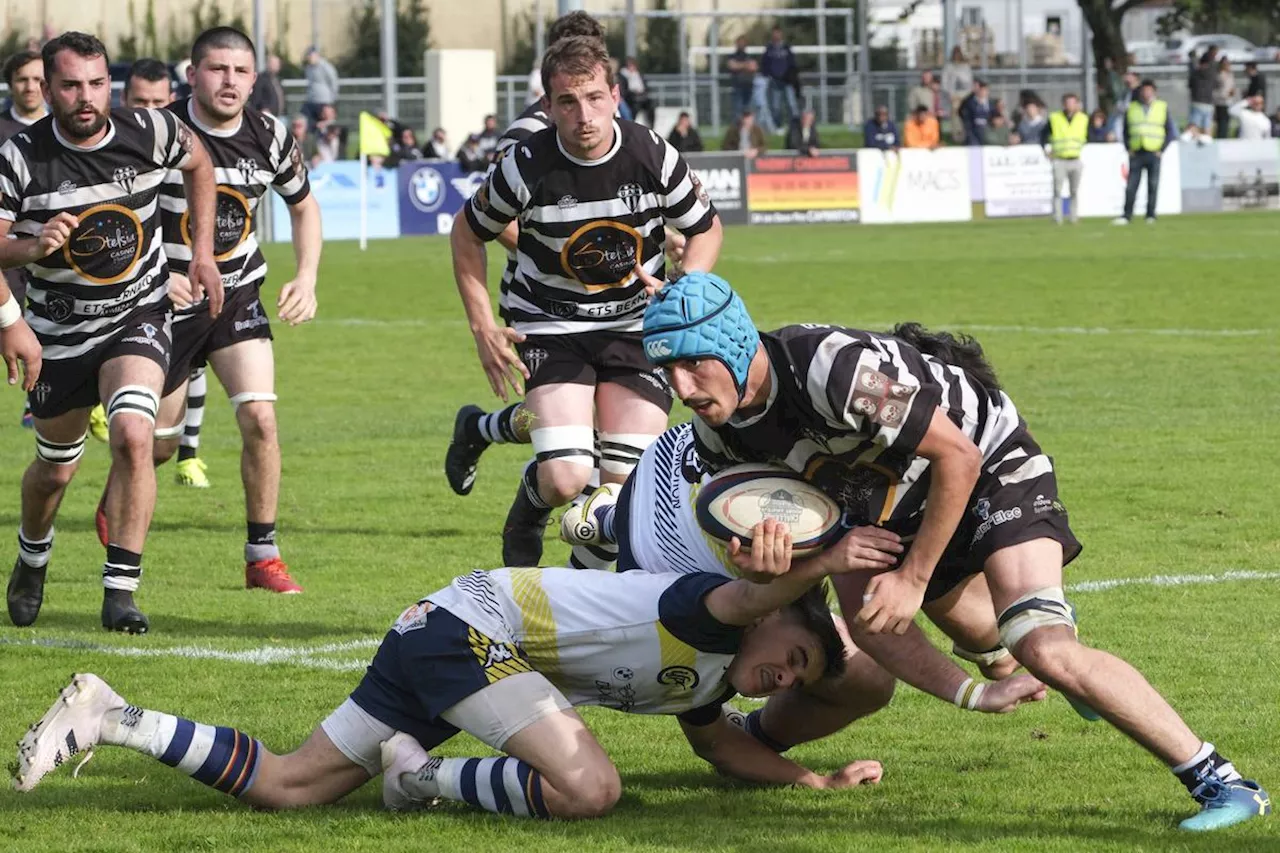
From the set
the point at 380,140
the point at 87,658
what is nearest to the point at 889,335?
the point at 87,658

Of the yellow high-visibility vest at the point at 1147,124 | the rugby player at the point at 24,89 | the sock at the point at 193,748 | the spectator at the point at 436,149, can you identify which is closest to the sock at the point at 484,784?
the sock at the point at 193,748

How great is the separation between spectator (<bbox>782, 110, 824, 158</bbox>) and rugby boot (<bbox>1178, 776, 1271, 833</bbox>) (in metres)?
32.5

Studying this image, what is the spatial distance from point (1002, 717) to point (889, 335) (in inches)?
63.3

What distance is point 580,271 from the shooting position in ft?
26.8

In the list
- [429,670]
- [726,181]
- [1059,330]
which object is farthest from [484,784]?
A: [726,181]

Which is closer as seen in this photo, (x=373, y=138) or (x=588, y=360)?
(x=588, y=360)

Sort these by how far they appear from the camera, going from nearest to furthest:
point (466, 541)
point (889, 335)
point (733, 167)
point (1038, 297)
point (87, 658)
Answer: point (889, 335), point (87, 658), point (466, 541), point (1038, 297), point (733, 167)

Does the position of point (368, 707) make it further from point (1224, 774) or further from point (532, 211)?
point (532, 211)

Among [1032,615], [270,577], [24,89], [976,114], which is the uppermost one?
[976,114]

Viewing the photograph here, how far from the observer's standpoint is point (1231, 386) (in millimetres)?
14734

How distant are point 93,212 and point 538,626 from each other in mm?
3449

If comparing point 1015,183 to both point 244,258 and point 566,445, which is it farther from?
point 566,445

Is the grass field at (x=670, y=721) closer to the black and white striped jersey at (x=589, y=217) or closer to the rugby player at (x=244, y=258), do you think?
the rugby player at (x=244, y=258)

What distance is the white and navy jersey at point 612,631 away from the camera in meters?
5.46
